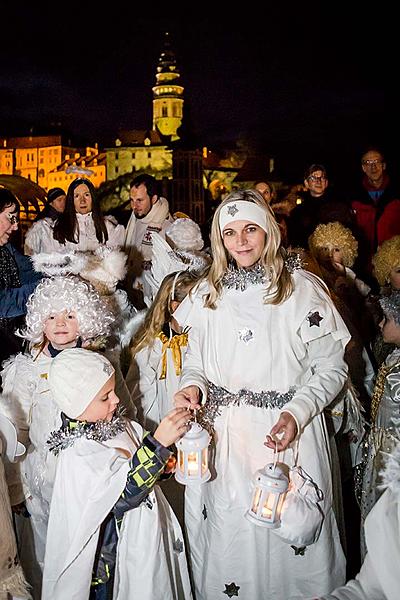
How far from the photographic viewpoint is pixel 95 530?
2994mm

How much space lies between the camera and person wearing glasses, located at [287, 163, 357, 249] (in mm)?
6723

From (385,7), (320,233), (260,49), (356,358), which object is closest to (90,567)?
(356,358)

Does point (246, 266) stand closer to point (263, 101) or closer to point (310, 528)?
point (310, 528)

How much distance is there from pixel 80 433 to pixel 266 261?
4.28 feet

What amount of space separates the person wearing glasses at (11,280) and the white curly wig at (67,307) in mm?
804

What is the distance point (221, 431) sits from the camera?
348 cm

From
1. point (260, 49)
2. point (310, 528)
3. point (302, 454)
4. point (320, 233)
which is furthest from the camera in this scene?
point (260, 49)

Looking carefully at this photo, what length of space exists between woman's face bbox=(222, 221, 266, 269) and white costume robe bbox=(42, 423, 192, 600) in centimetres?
111

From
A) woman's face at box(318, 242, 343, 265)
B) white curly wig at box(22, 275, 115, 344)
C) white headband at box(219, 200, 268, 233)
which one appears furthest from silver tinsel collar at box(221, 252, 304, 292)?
woman's face at box(318, 242, 343, 265)

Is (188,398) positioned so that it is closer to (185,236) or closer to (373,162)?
(185,236)

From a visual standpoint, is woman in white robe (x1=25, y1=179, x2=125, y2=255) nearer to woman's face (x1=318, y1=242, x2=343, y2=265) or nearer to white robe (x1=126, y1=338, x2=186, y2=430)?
white robe (x1=126, y1=338, x2=186, y2=430)

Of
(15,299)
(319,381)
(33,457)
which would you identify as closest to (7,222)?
(15,299)

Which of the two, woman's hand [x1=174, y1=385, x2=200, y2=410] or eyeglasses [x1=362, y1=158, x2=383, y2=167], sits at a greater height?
eyeglasses [x1=362, y1=158, x2=383, y2=167]

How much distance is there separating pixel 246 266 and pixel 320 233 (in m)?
2.73
